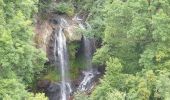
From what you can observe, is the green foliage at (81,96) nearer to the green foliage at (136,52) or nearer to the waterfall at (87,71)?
the green foliage at (136,52)

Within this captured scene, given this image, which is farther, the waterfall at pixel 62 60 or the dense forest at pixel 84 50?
the waterfall at pixel 62 60

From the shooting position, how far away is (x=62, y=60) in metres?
34.8

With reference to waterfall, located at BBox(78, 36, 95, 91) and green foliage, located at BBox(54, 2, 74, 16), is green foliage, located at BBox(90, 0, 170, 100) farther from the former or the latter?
green foliage, located at BBox(54, 2, 74, 16)

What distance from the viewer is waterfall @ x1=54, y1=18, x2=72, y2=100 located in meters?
33.7

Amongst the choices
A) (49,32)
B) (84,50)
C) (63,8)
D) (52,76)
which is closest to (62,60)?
(52,76)

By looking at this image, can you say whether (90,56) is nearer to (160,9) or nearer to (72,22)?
(72,22)

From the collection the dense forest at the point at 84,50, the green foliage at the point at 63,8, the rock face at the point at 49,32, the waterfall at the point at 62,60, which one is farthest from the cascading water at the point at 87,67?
the green foliage at the point at 63,8

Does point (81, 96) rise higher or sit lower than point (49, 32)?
lower

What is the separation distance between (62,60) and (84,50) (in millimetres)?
2454

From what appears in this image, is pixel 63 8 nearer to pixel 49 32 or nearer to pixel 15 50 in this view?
pixel 49 32

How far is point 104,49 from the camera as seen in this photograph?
30.8 m

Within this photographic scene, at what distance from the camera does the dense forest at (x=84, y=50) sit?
25.9 m

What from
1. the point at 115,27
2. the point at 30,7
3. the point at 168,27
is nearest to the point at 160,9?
the point at 168,27

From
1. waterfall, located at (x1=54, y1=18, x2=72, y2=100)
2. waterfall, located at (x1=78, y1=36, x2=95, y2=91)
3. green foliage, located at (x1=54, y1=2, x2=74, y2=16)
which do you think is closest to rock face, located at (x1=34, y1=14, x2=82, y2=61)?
waterfall, located at (x1=54, y1=18, x2=72, y2=100)
